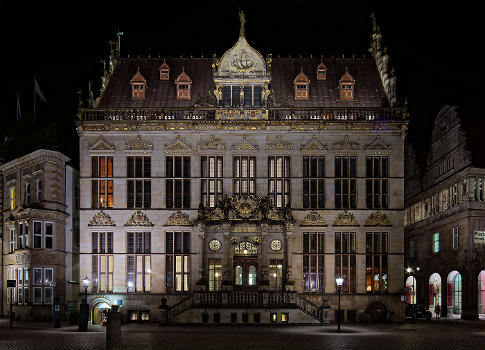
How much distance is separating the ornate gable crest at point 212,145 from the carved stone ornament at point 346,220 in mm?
10299

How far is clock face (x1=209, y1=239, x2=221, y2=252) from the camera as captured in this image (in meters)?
60.6

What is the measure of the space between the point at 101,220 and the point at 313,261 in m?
16.5

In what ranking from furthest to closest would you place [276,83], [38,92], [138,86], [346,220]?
1. [38,92]
2. [276,83]
3. [138,86]
4. [346,220]

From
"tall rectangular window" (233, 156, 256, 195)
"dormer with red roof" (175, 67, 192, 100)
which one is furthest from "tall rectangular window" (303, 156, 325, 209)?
"dormer with red roof" (175, 67, 192, 100)

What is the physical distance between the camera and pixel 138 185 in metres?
62.5

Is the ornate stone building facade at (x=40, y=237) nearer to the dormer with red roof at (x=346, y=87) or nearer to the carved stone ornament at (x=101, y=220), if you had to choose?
the carved stone ornament at (x=101, y=220)

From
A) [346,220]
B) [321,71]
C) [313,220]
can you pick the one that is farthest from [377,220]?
[321,71]

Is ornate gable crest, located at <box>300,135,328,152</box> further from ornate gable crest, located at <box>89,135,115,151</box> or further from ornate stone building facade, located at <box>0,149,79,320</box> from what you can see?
ornate stone building facade, located at <box>0,149,79,320</box>

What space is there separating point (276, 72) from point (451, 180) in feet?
64.3

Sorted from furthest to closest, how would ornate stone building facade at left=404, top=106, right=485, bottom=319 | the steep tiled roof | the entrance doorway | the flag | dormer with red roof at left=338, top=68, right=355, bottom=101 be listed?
the flag < ornate stone building facade at left=404, top=106, right=485, bottom=319 < the steep tiled roof < dormer with red roof at left=338, top=68, right=355, bottom=101 < the entrance doorway

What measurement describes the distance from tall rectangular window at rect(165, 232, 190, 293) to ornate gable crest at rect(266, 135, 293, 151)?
30.0 ft

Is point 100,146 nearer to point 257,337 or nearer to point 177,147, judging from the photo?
point 177,147

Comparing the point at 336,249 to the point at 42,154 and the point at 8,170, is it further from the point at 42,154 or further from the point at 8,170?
the point at 8,170

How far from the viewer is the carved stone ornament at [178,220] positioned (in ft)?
203
